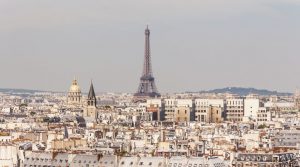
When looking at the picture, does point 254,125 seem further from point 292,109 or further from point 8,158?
point 8,158

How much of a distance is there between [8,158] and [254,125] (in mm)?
62728

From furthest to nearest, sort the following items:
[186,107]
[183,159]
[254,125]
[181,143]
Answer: [186,107] → [254,125] → [181,143] → [183,159]

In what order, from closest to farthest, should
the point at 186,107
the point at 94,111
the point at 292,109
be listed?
1. the point at 94,111
2. the point at 186,107
3. the point at 292,109

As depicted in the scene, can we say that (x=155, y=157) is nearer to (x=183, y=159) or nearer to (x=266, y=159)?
(x=183, y=159)

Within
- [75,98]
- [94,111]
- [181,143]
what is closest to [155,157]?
[181,143]

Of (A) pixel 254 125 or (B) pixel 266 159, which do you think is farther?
(A) pixel 254 125

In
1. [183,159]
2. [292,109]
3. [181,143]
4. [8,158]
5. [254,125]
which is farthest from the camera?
[292,109]

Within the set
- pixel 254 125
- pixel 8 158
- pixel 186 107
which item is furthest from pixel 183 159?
pixel 186 107

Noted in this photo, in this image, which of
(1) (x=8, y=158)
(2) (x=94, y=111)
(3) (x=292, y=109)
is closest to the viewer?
(1) (x=8, y=158)

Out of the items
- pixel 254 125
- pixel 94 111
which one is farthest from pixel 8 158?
pixel 94 111

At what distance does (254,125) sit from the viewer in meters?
121

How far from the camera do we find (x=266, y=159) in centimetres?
5944

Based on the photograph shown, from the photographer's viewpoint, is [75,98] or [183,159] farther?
[75,98]

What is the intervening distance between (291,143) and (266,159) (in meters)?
23.0
